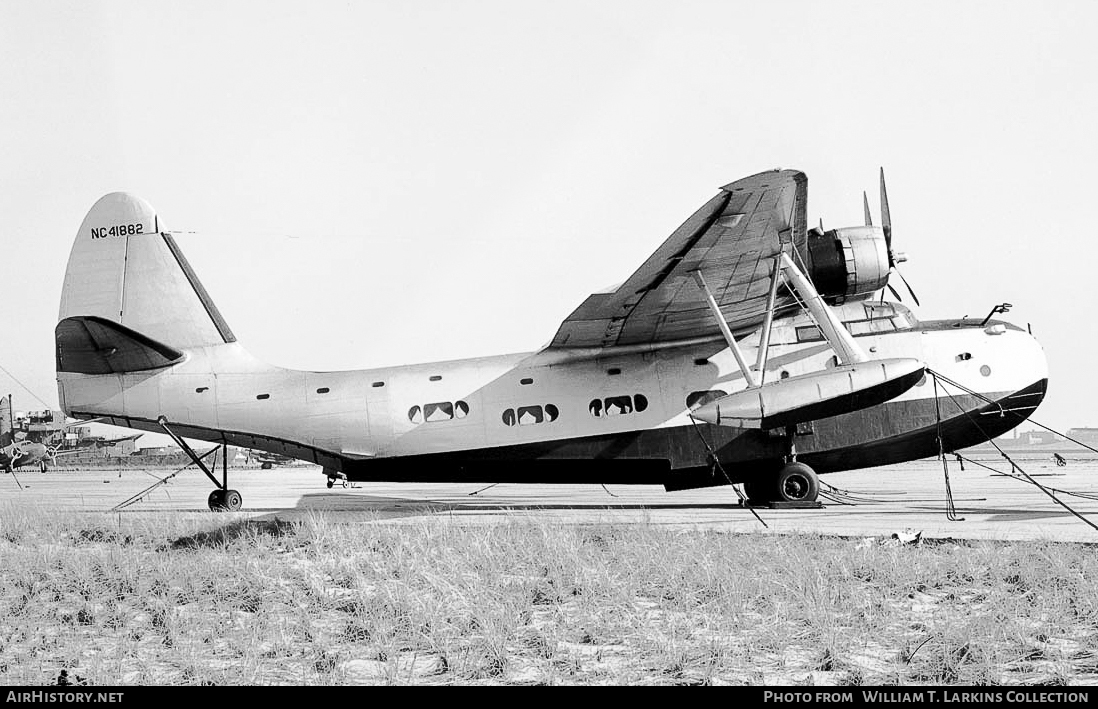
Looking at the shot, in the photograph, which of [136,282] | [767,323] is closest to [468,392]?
[767,323]

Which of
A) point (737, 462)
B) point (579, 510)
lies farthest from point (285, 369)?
point (737, 462)

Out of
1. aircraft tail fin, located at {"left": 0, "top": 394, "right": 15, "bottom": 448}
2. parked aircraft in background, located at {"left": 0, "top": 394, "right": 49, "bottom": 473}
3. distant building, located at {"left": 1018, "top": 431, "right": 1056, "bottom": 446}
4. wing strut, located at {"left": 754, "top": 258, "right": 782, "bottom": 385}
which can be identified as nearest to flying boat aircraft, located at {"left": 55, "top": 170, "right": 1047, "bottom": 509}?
wing strut, located at {"left": 754, "top": 258, "right": 782, "bottom": 385}

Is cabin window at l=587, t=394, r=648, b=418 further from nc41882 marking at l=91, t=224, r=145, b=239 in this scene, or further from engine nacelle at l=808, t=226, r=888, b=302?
nc41882 marking at l=91, t=224, r=145, b=239

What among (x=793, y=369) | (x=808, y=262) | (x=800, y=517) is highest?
(x=808, y=262)

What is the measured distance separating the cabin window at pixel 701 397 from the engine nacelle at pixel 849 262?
270cm

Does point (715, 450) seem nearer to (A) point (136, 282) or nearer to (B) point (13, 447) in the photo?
(A) point (136, 282)

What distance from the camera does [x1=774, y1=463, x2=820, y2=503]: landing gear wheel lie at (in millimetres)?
16203

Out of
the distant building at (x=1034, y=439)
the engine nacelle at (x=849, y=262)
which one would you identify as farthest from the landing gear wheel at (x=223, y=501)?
the distant building at (x=1034, y=439)

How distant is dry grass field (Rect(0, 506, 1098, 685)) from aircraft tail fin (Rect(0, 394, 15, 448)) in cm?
6394

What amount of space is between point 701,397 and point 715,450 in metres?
1.03

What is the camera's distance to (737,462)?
1669 centimetres

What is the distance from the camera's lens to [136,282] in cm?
1753
